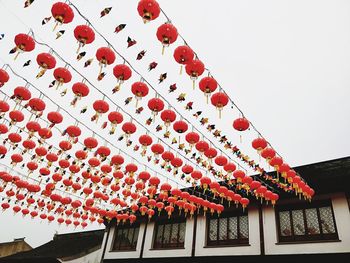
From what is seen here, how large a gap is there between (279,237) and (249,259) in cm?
166

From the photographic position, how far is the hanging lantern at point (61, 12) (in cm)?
447

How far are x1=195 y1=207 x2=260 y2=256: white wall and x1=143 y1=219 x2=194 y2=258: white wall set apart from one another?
519 mm

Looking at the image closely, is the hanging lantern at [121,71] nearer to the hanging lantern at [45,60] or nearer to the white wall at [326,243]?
the hanging lantern at [45,60]

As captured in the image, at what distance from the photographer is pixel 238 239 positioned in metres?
12.6

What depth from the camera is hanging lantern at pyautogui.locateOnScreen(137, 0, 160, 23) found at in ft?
14.7

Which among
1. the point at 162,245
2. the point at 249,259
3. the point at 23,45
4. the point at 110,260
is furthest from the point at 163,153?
the point at 110,260

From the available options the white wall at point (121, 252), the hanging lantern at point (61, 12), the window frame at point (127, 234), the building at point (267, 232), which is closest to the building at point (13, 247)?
the white wall at point (121, 252)

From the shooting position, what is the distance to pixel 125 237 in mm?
17641

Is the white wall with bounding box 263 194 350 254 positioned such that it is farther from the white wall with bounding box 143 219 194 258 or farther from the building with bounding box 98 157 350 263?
the white wall with bounding box 143 219 194 258

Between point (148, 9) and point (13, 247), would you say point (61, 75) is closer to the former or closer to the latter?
point (148, 9)

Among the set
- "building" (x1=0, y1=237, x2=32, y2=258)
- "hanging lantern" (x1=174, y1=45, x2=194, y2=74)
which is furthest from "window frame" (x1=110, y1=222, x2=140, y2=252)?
"building" (x1=0, y1=237, x2=32, y2=258)

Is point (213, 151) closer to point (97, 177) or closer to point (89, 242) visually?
point (97, 177)

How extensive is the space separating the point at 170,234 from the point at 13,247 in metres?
30.7

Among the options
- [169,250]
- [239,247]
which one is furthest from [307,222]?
[169,250]
